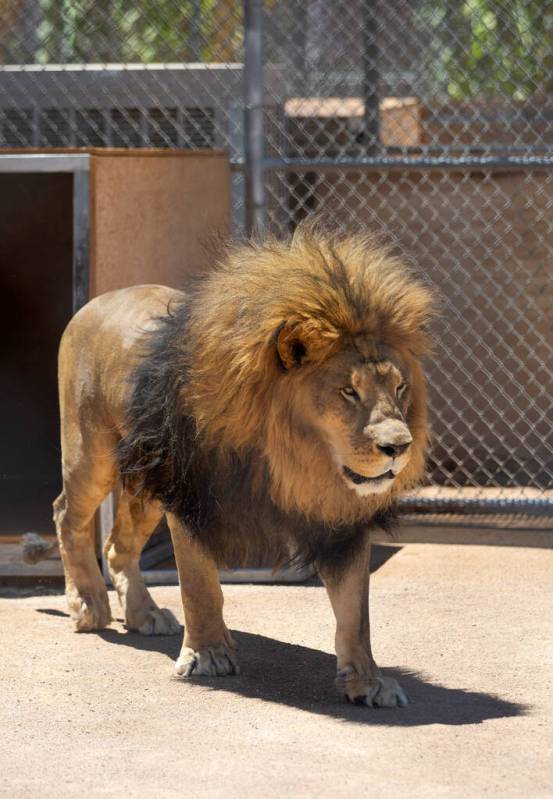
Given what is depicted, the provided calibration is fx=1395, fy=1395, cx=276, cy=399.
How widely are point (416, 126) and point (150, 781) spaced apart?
6.00 metres

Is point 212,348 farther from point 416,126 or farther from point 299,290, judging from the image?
point 416,126

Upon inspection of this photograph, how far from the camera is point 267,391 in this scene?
3916mm

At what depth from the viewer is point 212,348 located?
3.99 m

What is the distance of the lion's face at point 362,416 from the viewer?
3693 mm

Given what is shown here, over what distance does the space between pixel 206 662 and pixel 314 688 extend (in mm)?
350

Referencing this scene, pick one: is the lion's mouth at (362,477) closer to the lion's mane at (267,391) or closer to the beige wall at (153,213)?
the lion's mane at (267,391)

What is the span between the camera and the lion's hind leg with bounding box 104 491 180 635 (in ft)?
16.5

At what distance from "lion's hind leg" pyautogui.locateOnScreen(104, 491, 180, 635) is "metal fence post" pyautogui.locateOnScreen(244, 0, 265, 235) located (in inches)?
63.9

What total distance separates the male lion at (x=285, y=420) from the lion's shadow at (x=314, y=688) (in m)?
0.08

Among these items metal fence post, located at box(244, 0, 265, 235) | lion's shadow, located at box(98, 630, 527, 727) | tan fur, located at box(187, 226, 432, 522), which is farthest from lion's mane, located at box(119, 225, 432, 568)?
metal fence post, located at box(244, 0, 265, 235)

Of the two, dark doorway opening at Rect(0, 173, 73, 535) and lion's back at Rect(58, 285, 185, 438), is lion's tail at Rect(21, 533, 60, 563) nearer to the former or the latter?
lion's back at Rect(58, 285, 185, 438)

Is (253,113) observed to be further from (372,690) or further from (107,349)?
(372,690)

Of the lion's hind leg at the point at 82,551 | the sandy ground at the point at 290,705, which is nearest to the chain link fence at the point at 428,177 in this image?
the sandy ground at the point at 290,705

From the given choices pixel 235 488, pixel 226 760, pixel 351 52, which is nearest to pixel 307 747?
pixel 226 760
